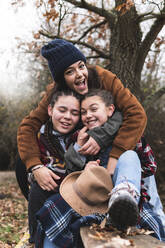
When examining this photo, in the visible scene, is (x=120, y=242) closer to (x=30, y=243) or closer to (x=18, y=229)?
(x=30, y=243)

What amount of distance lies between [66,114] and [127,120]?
0.60 m

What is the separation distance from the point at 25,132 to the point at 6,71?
8006mm

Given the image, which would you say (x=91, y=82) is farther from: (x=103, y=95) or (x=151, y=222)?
(x=151, y=222)

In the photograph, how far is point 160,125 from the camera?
23.0 ft

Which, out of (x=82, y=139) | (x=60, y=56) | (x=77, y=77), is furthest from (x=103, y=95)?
(x=60, y=56)

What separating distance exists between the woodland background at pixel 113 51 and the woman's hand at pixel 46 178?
106 inches

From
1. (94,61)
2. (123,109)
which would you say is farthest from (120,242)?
(94,61)

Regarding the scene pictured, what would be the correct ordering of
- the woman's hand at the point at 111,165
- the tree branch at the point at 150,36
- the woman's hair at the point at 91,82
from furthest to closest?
A: the tree branch at the point at 150,36 → the woman's hair at the point at 91,82 → the woman's hand at the point at 111,165

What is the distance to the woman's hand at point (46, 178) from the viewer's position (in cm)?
227

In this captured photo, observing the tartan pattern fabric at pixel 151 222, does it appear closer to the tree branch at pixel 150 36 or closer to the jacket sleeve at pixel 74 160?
the jacket sleeve at pixel 74 160

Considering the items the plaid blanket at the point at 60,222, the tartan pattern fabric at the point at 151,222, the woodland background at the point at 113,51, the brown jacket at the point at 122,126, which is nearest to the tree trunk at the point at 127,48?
the woodland background at the point at 113,51

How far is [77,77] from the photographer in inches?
102

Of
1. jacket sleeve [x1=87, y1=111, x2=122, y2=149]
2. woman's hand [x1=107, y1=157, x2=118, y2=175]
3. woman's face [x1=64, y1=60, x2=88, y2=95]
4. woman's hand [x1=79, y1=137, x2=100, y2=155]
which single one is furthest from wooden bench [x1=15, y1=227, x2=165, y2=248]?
woman's face [x1=64, y1=60, x2=88, y2=95]

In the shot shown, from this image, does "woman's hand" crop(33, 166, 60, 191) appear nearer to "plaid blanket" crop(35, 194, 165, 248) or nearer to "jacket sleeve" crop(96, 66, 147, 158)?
"plaid blanket" crop(35, 194, 165, 248)
